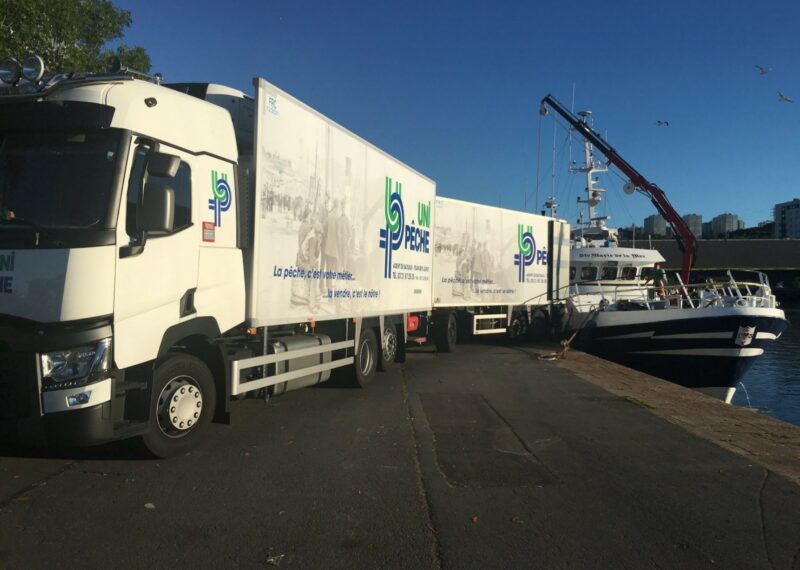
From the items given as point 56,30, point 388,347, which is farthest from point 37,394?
point 56,30

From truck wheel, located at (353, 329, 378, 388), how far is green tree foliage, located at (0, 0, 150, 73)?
6.92 m

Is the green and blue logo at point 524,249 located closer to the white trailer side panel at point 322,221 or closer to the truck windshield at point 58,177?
the white trailer side panel at point 322,221

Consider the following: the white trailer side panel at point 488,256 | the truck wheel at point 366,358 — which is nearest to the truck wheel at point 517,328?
the white trailer side panel at point 488,256

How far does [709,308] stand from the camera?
14.8 m

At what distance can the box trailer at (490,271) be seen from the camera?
50.6 feet

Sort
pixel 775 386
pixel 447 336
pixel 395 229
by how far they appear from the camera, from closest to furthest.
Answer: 1. pixel 395 229
2. pixel 447 336
3. pixel 775 386

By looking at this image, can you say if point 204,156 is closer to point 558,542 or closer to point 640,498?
point 558,542

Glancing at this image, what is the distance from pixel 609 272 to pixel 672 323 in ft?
19.8

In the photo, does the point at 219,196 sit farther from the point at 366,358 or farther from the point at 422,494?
the point at 366,358

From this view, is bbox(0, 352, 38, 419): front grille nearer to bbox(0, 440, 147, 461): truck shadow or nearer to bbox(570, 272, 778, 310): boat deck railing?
bbox(0, 440, 147, 461): truck shadow

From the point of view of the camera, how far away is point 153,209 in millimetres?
5156

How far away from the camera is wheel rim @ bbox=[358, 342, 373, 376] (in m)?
10.1

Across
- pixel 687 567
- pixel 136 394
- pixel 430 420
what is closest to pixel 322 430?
pixel 430 420

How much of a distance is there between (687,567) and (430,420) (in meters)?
4.31
